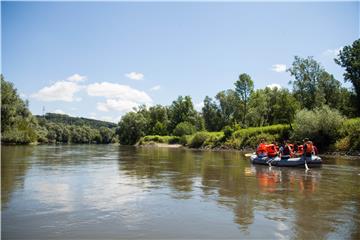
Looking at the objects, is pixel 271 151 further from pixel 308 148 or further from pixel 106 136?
pixel 106 136

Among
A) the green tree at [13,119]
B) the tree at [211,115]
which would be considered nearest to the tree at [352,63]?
the tree at [211,115]

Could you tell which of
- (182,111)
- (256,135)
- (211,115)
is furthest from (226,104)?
(256,135)

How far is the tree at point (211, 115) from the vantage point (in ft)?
336

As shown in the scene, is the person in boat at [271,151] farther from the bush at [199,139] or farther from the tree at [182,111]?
the tree at [182,111]

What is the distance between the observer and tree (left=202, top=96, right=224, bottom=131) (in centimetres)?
10234

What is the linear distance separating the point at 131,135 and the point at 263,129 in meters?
62.5

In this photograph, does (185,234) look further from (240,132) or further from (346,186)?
(240,132)

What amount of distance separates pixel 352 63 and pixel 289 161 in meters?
34.5

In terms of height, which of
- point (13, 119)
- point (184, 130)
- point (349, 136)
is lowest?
point (349, 136)

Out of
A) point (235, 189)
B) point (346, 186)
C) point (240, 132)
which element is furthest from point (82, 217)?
point (240, 132)

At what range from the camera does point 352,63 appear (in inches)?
2133

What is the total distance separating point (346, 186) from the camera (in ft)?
56.1

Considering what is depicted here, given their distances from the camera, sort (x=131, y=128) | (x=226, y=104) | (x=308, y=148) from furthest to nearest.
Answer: (x=131, y=128) < (x=226, y=104) < (x=308, y=148)

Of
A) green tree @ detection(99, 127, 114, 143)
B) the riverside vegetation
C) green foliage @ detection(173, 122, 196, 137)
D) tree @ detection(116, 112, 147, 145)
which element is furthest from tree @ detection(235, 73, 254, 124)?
green tree @ detection(99, 127, 114, 143)
